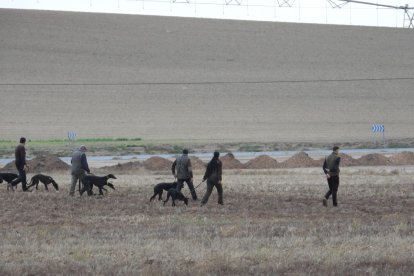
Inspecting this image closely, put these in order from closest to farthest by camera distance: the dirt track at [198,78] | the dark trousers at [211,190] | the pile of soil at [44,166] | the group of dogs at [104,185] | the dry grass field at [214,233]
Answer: the dry grass field at [214,233] → the dark trousers at [211,190] → the group of dogs at [104,185] → the pile of soil at [44,166] → the dirt track at [198,78]

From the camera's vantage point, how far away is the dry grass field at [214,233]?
46.2ft

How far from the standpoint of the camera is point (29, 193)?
A: 2748 cm

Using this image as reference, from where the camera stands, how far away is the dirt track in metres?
78.3

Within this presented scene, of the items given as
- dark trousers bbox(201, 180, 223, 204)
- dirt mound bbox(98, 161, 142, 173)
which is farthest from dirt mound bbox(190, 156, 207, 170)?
dark trousers bbox(201, 180, 223, 204)

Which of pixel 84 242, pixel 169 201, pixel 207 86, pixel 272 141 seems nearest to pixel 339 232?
pixel 84 242

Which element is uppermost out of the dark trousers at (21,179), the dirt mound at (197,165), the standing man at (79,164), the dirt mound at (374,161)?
the standing man at (79,164)

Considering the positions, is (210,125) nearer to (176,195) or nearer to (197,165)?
(197,165)

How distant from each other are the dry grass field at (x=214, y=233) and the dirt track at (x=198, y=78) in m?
46.3

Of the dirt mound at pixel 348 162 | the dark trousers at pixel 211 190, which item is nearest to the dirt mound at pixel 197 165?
the dirt mound at pixel 348 162

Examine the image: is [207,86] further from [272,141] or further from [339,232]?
[339,232]

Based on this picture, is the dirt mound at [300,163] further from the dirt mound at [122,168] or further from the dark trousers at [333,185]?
the dark trousers at [333,185]

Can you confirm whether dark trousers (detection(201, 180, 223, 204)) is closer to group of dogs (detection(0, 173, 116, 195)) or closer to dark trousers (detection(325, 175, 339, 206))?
dark trousers (detection(325, 175, 339, 206))

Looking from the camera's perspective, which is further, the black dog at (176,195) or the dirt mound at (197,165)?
the dirt mound at (197,165)

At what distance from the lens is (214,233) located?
17.8m
